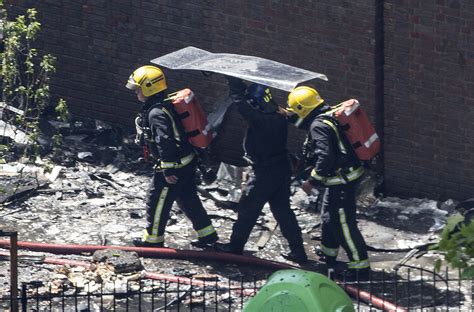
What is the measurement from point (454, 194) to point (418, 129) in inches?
30.3

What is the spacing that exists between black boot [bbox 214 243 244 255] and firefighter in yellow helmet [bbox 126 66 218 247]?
14 cm

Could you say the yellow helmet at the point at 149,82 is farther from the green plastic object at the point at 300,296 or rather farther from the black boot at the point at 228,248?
the green plastic object at the point at 300,296

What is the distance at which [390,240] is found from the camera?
1364 centimetres

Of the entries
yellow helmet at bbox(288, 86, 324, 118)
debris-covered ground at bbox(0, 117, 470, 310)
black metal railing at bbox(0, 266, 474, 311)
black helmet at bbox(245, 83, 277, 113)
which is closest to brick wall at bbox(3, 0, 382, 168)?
debris-covered ground at bbox(0, 117, 470, 310)

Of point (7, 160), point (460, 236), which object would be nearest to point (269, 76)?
point (7, 160)

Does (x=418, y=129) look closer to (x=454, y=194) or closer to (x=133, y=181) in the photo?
→ (x=454, y=194)

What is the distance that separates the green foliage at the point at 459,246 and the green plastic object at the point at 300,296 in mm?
940

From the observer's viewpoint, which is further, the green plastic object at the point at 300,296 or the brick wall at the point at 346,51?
the brick wall at the point at 346,51

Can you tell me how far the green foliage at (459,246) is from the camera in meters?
7.50

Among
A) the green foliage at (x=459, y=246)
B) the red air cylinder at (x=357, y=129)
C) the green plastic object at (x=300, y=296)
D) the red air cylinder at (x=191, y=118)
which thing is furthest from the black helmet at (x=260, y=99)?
the green foliage at (x=459, y=246)

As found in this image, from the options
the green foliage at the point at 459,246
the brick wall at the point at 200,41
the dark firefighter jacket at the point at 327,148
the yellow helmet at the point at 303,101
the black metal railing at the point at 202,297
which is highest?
the brick wall at the point at 200,41

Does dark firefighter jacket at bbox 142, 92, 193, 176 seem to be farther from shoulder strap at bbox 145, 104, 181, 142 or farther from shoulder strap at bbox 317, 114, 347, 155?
shoulder strap at bbox 317, 114, 347, 155

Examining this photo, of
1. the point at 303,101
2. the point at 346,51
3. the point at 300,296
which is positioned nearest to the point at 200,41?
the point at 346,51

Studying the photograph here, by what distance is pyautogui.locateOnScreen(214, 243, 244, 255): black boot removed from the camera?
42.7 ft
